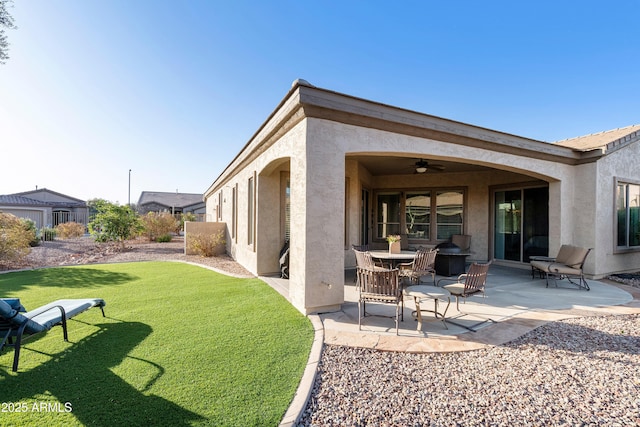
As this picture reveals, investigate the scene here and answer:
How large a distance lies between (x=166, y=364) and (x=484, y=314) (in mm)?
5497

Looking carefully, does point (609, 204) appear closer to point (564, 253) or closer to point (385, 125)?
point (564, 253)

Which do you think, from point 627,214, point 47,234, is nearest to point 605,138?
point 627,214

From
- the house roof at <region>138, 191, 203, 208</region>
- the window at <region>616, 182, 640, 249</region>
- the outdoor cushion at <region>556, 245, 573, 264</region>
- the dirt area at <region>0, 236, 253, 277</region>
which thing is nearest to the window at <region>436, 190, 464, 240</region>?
the outdoor cushion at <region>556, 245, 573, 264</region>

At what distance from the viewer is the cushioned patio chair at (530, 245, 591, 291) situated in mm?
7254

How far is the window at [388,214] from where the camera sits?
42.1 ft

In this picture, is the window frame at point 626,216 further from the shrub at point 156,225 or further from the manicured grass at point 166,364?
the shrub at point 156,225

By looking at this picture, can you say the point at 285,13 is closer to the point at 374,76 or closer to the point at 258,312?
the point at 374,76

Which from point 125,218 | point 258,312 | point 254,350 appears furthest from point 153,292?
point 125,218

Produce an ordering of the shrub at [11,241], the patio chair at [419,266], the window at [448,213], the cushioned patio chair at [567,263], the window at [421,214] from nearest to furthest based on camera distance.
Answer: the patio chair at [419,266] < the cushioned patio chair at [567,263] < the shrub at [11,241] < the window at [448,213] < the window at [421,214]

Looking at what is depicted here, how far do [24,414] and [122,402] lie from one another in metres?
0.83

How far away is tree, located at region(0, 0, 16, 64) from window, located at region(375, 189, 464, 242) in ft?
42.8

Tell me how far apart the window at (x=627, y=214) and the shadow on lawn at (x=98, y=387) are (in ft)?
43.8

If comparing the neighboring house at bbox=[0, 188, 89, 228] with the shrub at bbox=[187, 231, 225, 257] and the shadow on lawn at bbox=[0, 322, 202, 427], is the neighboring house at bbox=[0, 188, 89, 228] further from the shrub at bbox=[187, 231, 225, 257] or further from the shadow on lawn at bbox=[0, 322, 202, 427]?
the shadow on lawn at bbox=[0, 322, 202, 427]

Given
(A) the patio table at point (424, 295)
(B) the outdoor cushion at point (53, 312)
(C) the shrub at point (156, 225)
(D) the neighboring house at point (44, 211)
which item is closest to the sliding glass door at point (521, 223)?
(A) the patio table at point (424, 295)
